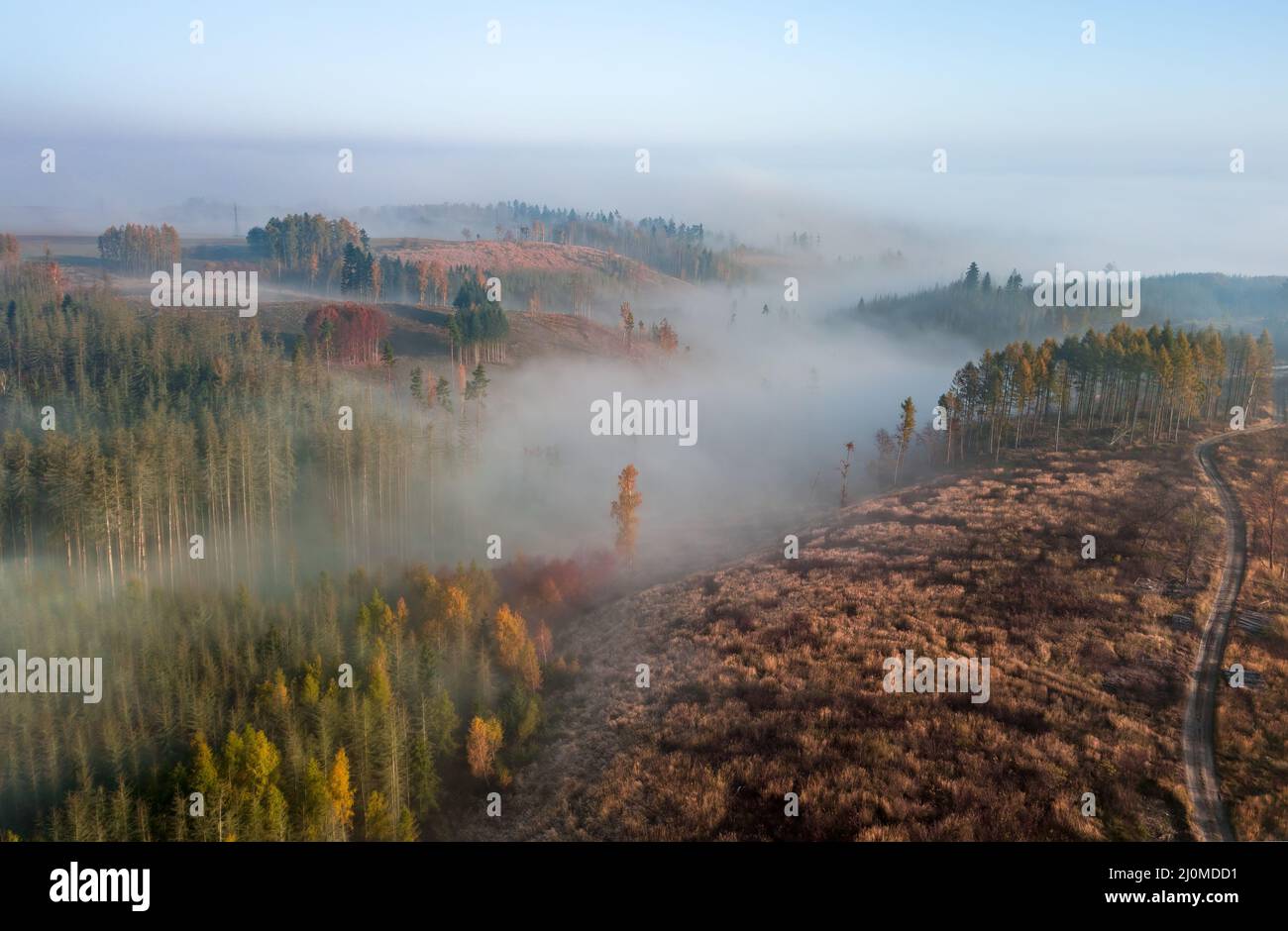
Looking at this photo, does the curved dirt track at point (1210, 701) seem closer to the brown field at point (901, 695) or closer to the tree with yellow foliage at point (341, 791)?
the brown field at point (901, 695)

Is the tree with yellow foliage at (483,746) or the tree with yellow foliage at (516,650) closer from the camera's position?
the tree with yellow foliage at (483,746)

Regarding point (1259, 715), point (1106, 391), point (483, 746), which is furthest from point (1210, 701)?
point (1106, 391)

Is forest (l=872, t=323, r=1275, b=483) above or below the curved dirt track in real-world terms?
above

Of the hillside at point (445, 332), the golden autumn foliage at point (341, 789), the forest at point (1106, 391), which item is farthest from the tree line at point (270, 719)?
the hillside at point (445, 332)

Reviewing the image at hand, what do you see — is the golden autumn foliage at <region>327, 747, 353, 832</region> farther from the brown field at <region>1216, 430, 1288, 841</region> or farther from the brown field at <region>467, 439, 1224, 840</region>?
the brown field at <region>1216, 430, 1288, 841</region>

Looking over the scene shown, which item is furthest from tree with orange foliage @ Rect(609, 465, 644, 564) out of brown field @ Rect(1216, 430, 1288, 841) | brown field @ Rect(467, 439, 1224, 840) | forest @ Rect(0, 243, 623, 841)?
brown field @ Rect(1216, 430, 1288, 841)

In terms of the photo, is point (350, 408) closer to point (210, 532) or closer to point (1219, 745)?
point (210, 532)
